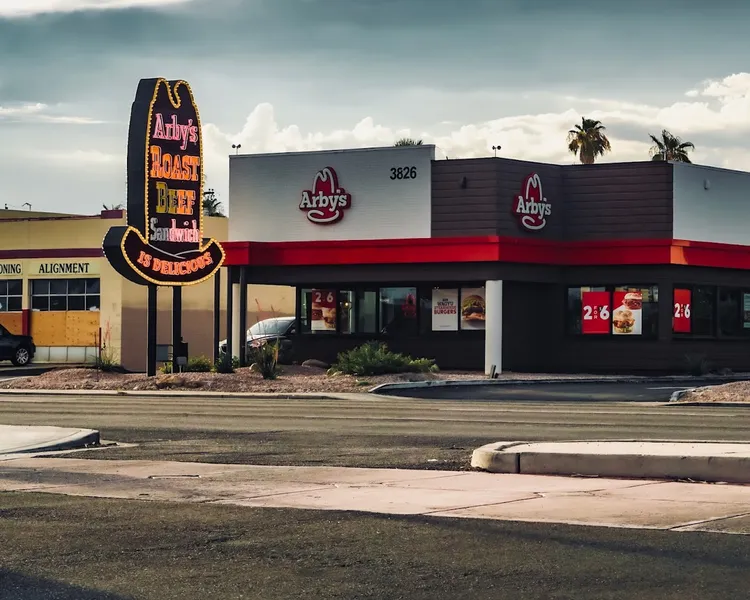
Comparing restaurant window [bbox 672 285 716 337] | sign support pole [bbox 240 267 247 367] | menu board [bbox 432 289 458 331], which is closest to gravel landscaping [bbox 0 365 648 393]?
sign support pole [bbox 240 267 247 367]

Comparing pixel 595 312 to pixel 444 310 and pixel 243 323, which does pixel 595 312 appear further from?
pixel 243 323

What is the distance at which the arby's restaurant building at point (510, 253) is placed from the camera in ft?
131

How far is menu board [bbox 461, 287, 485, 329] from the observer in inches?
1612

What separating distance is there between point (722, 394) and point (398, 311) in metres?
15.4

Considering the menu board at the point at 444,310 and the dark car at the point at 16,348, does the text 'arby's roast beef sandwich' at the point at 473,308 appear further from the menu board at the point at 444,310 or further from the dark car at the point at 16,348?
the dark car at the point at 16,348

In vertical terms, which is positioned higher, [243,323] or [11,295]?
[11,295]

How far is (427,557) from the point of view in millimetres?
8320

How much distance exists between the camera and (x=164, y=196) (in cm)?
3753

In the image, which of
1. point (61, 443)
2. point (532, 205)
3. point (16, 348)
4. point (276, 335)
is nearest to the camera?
point (61, 443)

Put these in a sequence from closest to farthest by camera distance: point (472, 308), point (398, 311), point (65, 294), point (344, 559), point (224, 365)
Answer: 1. point (344, 559)
2. point (224, 365)
3. point (472, 308)
4. point (398, 311)
5. point (65, 294)

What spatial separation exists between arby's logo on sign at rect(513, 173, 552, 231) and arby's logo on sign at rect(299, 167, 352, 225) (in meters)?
5.26

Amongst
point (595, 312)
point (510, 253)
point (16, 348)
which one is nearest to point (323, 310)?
point (510, 253)

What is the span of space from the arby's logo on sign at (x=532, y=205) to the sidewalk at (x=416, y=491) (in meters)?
26.9

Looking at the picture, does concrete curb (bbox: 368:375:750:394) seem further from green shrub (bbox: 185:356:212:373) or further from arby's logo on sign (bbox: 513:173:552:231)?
green shrub (bbox: 185:356:212:373)
